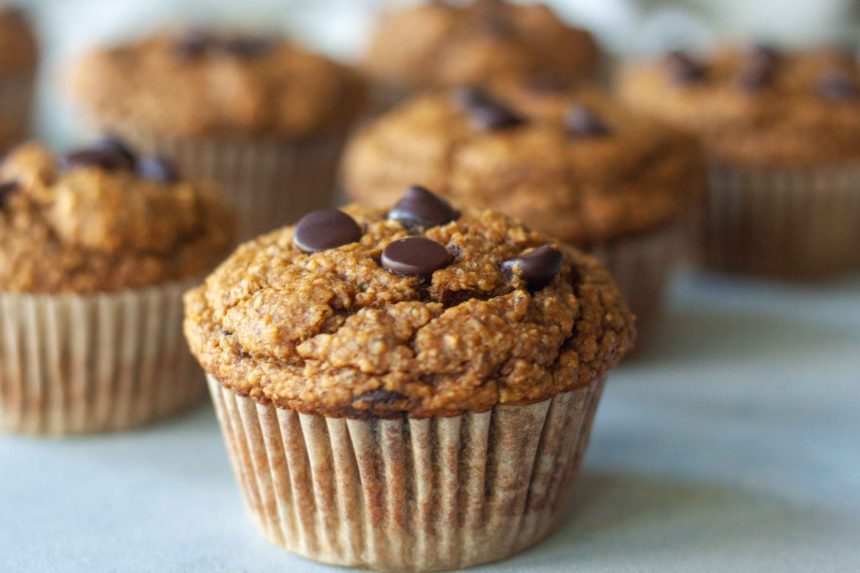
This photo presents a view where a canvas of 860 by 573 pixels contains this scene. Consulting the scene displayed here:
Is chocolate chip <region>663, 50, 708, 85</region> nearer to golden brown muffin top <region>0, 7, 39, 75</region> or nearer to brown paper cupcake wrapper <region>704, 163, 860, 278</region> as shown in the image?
brown paper cupcake wrapper <region>704, 163, 860, 278</region>

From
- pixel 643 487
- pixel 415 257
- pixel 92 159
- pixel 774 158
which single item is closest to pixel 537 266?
pixel 415 257

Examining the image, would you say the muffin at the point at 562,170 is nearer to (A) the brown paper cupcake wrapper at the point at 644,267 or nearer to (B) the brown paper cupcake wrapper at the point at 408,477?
(A) the brown paper cupcake wrapper at the point at 644,267

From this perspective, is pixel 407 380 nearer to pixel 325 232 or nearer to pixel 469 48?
pixel 325 232

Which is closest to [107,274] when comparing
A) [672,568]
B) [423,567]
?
[423,567]

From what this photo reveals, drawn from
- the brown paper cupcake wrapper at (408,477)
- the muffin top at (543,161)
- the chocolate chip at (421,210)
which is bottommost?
the brown paper cupcake wrapper at (408,477)

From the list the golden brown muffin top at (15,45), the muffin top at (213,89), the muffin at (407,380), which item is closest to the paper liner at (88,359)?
the muffin at (407,380)

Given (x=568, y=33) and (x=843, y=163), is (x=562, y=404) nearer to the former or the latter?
(x=843, y=163)
